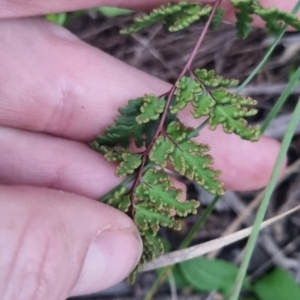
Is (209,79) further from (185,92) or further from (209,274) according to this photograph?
(209,274)

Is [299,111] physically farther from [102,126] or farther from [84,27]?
[84,27]

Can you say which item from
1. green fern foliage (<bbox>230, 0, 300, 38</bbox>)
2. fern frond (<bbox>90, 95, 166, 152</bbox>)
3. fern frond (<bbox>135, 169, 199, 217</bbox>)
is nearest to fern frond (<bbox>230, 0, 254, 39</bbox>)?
green fern foliage (<bbox>230, 0, 300, 38</bbox>)

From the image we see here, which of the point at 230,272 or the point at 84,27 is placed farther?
the point at 84,27

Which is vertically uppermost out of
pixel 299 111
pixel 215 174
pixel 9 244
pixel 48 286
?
pixel 299 111

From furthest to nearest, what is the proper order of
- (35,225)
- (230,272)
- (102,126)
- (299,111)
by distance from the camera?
(230,272), (102,126), (35,225), (299,111)

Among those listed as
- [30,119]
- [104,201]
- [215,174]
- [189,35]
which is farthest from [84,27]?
[215,174]

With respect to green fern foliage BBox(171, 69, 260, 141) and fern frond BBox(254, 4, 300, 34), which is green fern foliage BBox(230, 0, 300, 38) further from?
green fern foliage BBox(171, 69, 260, 141)

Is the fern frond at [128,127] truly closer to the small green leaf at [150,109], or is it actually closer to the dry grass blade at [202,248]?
the small green leaf at [150,109]
